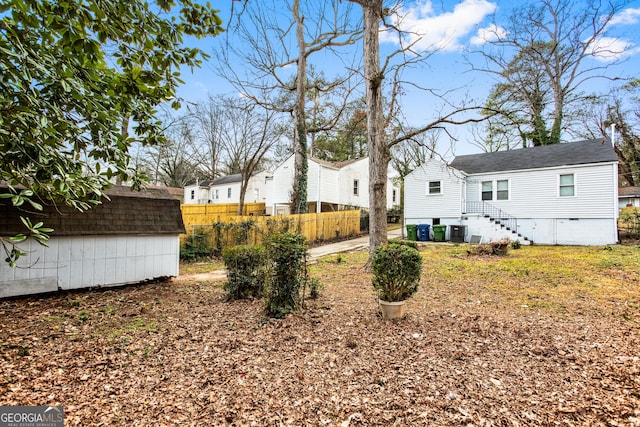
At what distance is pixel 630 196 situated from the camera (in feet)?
100

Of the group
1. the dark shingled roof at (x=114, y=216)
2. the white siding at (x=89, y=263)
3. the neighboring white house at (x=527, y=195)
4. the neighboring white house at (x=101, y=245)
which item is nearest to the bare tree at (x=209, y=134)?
the neighboring white house at (x=527, y=195)

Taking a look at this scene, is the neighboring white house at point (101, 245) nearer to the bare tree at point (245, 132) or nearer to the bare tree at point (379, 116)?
the bare tree at point (379, 116)

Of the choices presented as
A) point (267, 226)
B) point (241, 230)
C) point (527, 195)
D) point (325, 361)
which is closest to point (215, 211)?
point (267, 226)

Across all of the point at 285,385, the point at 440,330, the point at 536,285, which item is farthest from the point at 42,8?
the point at 536,285

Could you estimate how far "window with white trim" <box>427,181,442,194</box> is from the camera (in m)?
17.7

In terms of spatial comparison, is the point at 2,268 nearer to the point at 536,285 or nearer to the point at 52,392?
the point at 52,392

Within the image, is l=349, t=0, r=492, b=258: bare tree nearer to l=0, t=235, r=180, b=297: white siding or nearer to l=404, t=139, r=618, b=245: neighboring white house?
l=404, t=139, r=618, b=245: neighboring white house

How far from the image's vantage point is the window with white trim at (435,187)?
17.7m

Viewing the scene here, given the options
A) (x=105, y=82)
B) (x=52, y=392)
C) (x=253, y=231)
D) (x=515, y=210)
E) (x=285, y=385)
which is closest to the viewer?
(x=52, y=392)

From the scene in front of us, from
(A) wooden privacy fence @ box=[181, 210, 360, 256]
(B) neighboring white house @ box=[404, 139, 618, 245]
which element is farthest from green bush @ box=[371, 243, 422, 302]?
(B) neighboring white house @ box=[404, 139, 618, 245]

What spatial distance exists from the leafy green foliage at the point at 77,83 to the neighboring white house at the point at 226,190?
934 inches

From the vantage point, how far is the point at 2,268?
491 cm

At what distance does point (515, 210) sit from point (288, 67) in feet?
49.1

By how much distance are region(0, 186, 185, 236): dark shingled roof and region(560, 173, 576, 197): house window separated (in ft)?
55.6
